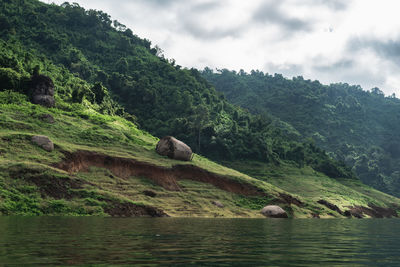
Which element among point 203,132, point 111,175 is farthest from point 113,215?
point 203,132

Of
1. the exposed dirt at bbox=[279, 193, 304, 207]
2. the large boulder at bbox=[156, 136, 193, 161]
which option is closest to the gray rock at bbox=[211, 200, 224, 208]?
the large boulder at bbox=[156, 136, 193, 161]

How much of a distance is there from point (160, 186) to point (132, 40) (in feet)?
509

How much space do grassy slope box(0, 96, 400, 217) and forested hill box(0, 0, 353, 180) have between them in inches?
971

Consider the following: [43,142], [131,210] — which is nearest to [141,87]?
[43,142]

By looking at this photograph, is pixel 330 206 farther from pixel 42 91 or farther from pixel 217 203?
pixel 42 91

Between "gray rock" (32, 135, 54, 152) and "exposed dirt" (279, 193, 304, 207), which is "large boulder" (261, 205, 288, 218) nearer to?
"exposed dirt" (279, 193, 304, 207)

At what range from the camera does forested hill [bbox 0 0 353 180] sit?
11626 centimetres

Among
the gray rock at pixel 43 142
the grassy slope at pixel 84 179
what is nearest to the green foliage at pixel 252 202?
the grassy slope at pixel 84 179

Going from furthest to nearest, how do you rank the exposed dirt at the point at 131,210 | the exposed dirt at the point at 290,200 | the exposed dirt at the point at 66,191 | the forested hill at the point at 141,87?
the forested hill at the point at 141,87 < the exposed dirt at the point at 290,200 < the exposed dirt at the point at 131,210 < the exposed dirt at the point at 66,191

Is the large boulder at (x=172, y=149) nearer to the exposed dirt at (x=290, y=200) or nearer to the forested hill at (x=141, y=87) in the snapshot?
the exposed dirt at (x=290, y=200)

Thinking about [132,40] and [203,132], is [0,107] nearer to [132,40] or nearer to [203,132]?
[203,132]

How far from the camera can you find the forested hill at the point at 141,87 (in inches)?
4577

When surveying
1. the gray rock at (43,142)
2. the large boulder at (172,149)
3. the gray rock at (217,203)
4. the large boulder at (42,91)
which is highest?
the large boulder at (42,91)

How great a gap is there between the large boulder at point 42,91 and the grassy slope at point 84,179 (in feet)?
8.46
